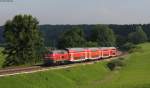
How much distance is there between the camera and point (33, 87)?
151 feet

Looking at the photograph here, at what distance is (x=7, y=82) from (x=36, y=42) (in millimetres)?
52772

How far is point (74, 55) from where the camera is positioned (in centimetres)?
7825

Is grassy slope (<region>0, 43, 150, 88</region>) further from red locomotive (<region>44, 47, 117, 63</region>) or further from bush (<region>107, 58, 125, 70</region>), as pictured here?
bush (<region>107, 58, 125, 70</region>)

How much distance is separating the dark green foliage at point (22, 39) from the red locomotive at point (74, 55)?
1227cm

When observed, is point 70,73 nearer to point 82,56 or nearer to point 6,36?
point 82,56

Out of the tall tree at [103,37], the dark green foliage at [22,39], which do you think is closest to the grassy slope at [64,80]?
the dark green foliage at [22,39]

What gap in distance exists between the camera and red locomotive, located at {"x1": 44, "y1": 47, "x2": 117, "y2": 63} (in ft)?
225

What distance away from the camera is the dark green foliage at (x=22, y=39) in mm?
95938

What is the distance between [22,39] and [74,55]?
21.2 metres

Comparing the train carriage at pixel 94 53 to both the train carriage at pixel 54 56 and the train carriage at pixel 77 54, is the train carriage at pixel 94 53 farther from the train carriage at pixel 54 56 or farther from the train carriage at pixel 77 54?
the train carriage at pixel 54 56

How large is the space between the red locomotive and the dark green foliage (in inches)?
483

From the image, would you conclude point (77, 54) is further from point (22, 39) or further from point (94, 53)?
point (22, 39)

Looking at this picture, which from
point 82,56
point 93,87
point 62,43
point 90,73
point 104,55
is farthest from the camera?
point 62,43

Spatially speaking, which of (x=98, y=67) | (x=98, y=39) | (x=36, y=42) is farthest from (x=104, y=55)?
(x=98, y=39)
